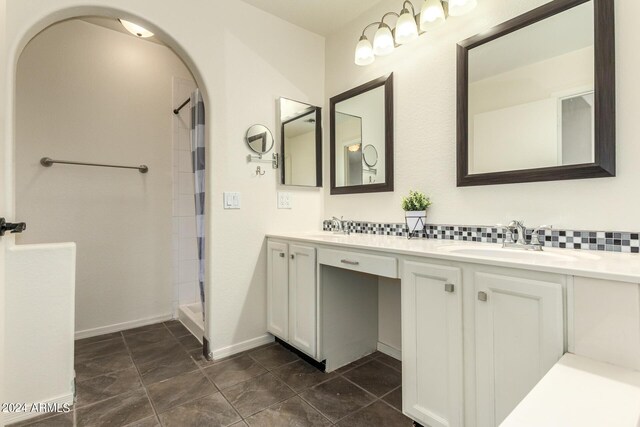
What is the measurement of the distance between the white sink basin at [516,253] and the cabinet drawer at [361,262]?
0.24 meters

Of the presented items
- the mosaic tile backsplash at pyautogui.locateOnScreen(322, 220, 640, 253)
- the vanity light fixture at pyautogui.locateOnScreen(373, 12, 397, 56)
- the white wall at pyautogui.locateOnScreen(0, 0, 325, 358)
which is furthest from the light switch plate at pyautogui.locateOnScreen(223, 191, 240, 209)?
the vanity light fixture at pyautogui.locateOnScreen(373, 12, 397, 56)

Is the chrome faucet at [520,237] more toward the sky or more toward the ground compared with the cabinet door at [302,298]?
more toward the sky

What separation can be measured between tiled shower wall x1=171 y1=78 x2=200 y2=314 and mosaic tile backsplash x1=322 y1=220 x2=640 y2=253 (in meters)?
1.63

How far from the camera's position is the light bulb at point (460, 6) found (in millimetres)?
1515

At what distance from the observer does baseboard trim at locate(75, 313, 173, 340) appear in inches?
92.9

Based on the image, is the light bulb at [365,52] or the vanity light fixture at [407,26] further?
the light bulb at [365,52]

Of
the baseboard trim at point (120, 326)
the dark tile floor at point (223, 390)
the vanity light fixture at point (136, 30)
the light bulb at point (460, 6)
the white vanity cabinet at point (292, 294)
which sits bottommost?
the dark tile floor at point (223, 390)

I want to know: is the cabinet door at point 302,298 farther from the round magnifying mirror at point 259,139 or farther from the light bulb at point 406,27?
the light bulb at point 406,27

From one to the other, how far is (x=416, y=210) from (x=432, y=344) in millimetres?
788

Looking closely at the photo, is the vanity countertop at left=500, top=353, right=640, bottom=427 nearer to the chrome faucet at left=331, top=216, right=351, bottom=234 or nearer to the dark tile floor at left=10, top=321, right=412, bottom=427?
the dark tile floor at left=10, top=321, right=412, bottom=427

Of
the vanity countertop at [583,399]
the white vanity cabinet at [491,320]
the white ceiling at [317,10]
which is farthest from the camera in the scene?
the white ceiling at [317,10]

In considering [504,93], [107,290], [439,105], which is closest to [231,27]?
[439,105]

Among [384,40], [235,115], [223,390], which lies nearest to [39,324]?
[223,390]

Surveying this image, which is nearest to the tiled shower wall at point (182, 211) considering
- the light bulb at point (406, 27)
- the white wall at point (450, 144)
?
the white wall at point (450, 144)
